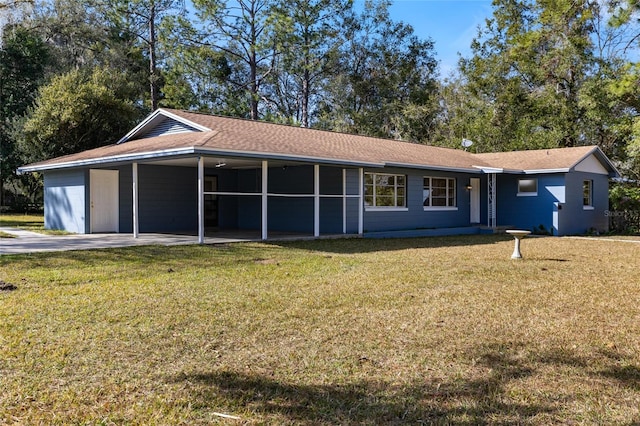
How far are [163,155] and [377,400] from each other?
9916mm

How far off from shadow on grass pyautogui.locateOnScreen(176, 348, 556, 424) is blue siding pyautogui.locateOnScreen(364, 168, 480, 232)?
1277cm

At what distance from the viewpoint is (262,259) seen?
10180 millimetres

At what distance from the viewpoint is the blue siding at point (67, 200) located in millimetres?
15742

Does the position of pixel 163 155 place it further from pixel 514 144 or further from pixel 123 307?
pixel 514 144

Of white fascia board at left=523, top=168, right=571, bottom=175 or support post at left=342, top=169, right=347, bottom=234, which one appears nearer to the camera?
support post at left=342, top=169, right=347, bottom=234

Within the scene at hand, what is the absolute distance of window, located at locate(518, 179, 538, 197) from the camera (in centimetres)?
1972

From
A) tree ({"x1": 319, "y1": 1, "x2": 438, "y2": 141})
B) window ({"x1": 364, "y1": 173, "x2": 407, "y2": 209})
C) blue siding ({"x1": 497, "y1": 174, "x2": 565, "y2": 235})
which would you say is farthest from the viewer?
tree ({"x1": 319, "y1": 1, "x2": 438, "y2": 141})

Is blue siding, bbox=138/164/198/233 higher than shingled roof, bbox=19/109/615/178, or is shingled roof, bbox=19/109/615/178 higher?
shingled roof, bbox=19/109/615/178

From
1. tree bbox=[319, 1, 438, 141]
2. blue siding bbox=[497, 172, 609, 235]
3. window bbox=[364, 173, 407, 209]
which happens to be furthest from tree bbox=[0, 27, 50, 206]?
blue siding bbox=[497, 172, 609, 235]

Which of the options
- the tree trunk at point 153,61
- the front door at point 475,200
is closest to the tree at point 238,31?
the tree trunk at point 153,61

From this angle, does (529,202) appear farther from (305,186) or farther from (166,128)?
(166,128)

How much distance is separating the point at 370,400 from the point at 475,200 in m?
18.8

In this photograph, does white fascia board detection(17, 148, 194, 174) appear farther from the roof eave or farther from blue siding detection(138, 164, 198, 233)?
the roof eave

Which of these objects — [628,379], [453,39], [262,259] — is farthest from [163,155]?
[453,39]
